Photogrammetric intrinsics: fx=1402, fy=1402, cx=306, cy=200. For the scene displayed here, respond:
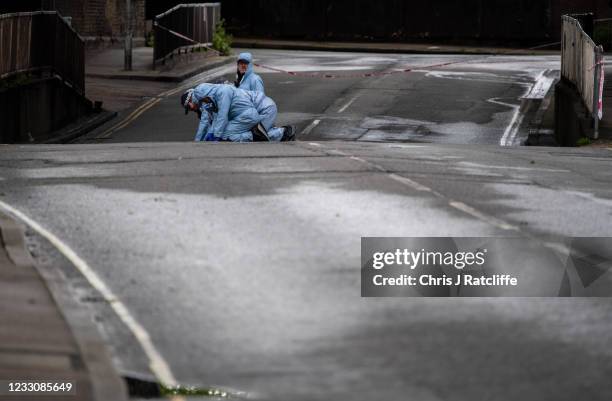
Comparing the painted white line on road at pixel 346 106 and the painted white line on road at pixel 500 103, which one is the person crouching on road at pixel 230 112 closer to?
the painted white line on road at pixel 346 106

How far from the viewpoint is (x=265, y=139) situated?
2161 centimetres

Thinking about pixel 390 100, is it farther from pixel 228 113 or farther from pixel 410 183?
pixel 410 183

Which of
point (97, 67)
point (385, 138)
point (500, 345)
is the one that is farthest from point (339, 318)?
point (97, 67)

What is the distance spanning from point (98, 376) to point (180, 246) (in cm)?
371

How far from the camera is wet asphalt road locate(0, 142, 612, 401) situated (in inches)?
331

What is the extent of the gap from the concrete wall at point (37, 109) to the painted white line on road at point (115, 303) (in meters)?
12.5

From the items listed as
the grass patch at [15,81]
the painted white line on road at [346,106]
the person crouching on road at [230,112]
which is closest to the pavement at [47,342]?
the person crouching on road at [230,112]

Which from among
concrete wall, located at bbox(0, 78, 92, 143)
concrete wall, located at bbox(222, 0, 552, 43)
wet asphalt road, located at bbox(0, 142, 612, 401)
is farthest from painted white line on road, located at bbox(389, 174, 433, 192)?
concrete wall, located at bbox(222, 0, 552, 43)

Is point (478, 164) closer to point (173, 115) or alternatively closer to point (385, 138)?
point (385, 138)

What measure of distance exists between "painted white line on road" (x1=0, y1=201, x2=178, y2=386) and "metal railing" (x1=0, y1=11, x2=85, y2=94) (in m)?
13.5

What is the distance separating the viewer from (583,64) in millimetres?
25734

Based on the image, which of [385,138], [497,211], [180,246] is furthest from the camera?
[385,138]

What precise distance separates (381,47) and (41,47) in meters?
23.7

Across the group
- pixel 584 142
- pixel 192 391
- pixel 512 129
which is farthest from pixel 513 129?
pixel 192 391
